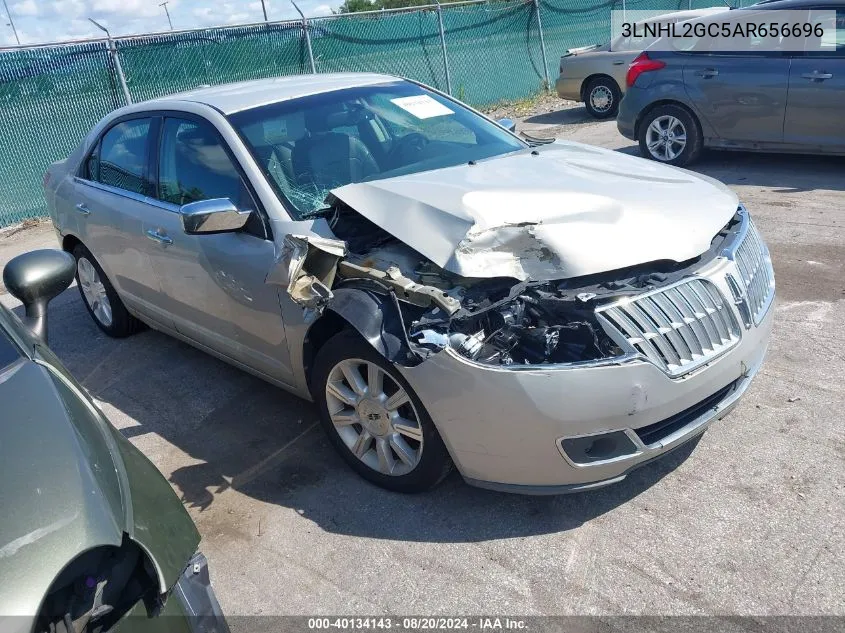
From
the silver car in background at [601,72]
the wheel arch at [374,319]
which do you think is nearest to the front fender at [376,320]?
the wheel arch at [374,319]

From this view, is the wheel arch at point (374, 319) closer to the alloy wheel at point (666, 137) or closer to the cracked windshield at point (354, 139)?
the cracked windshield at point (354, 139)

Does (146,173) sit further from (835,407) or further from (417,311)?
(835,407)

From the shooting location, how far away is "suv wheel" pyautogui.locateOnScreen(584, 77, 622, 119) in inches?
496

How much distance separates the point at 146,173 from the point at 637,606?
3.63 metres

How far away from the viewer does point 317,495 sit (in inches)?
142

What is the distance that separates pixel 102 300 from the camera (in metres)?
5.71

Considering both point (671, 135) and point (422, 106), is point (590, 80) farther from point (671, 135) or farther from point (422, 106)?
point (422, 106)

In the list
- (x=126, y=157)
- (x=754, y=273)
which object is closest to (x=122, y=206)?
(x=126, y=157)

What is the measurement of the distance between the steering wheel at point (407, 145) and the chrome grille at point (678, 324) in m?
1.77

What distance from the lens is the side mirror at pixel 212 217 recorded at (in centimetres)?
368

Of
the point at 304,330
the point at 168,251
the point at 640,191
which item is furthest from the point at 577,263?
the point at 168,251

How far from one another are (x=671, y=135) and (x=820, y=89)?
160cm

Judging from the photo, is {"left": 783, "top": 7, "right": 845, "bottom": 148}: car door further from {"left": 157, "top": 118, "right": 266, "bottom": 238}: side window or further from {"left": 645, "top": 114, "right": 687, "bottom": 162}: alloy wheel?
{"left": 157, "top": 118, "right": 266, "bottom": 238}: side window

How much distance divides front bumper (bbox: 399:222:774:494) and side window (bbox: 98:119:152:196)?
102 inches
